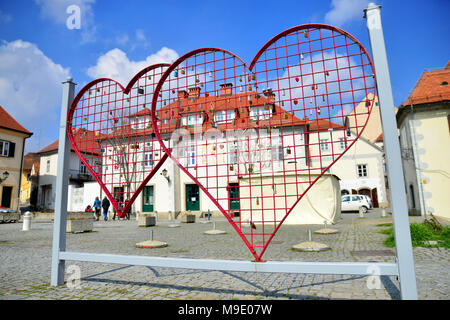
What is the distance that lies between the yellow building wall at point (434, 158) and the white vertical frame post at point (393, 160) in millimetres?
18060

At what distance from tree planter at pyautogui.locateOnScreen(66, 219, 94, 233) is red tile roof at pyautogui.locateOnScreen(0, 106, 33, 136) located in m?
19.2

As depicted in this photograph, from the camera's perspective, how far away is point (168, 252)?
7.36 m

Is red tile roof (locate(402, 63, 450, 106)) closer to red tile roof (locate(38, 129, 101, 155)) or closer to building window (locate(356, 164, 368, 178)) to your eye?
building window (locate(356, 164, 368, 178))

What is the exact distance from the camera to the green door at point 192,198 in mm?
26609

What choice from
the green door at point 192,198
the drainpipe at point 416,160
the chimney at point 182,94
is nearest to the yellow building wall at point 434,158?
the drainpipe at point 416,160

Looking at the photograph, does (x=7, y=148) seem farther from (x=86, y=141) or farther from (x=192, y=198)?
(x=86, y=141)

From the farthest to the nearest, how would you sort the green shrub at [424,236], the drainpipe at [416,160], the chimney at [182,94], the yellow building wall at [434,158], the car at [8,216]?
the car at [8,216]
the drainpipe at [416,160]
the yellow building wall at [434,158]
the green shrub at [424,236]
the chimney at [182,94]

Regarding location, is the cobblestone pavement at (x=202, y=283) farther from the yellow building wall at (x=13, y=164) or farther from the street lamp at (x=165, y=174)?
the yellow building wall at (x=13, y=164)

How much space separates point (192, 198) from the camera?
87.9ft

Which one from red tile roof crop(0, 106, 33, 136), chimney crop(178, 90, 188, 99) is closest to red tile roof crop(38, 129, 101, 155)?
chimney crop(178, 90, 188, 99)

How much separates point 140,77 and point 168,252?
185 inches

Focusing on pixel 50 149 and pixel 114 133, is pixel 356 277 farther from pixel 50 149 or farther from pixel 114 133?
pixel 50 149

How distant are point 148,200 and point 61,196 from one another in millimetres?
24102
